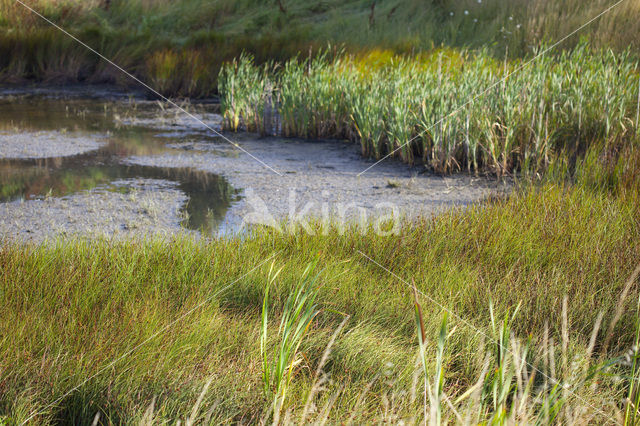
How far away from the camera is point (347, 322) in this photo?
6.92ft

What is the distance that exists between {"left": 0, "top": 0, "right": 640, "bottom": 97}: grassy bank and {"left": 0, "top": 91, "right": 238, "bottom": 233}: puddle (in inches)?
54.0

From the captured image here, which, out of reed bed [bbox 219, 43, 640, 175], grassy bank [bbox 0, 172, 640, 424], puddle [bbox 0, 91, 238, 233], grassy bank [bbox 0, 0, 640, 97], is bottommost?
grassy bank [bbox 0, 172, 640, 424]

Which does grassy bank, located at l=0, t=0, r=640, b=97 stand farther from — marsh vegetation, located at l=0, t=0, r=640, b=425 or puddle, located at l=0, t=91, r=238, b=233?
marsh vegetation, located at l=0, t=0, r=640, b=425

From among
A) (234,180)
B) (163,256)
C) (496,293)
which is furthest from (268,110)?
(496,293)

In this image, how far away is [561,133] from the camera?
4.64m

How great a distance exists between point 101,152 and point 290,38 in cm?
618

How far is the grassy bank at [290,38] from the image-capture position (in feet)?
28.2

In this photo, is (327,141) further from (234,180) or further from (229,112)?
(234,180)

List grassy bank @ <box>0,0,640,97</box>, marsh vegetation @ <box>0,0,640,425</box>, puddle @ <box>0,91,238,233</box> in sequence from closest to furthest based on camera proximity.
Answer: marsh vegetation @ <box>0,0,640,425</box>
puddle @ <box>0,91,238,233</box>
grassy bank @ <box>0,0,640,97</box>

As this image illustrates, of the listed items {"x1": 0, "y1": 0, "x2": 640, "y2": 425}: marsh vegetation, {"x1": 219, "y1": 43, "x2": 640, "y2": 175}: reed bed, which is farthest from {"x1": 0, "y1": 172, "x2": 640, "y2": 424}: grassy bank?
{"x1": 219, "y1": 43, "x2": 640, "y2": 175}: reed bed

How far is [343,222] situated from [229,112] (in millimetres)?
3470

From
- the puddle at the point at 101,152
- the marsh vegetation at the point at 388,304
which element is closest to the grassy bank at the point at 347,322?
the marsh vegetation at the point at 388,304

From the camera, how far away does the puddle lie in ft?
12.9

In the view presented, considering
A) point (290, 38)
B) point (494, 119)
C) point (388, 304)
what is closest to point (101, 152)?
point (494, 119)
